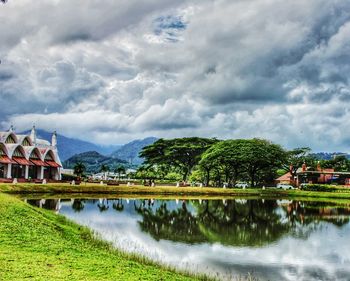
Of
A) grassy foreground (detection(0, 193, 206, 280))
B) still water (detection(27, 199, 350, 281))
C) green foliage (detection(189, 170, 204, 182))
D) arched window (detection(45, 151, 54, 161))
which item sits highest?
arched window (detection(45, 151, 54, 161))

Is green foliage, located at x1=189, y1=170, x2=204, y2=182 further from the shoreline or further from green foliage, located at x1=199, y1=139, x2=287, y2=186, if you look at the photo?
the shoreline

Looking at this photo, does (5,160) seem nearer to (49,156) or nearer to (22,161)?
(22,161)

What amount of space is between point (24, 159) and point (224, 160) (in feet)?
111

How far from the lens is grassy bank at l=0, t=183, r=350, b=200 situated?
2039 inches

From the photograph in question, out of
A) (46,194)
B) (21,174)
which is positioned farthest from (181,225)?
(21,174)

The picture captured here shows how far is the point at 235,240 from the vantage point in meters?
24.9

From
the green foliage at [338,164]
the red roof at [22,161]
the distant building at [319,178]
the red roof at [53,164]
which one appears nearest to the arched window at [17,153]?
the red roof at [22,161]

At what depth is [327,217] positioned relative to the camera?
4056cm

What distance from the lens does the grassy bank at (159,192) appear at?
51781 millimetres

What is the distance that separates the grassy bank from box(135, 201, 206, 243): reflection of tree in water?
1840 centimetres

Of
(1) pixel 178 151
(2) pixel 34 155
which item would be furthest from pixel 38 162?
(1) pixel 178 151

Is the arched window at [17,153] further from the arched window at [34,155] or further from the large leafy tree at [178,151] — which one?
the large leafy tree at [178,151]

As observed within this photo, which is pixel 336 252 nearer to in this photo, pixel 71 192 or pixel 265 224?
pixel 265 224

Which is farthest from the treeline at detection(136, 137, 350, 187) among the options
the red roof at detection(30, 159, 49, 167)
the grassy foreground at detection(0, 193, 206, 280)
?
the grassy foreground at detection(0, 193, 206, 280)
